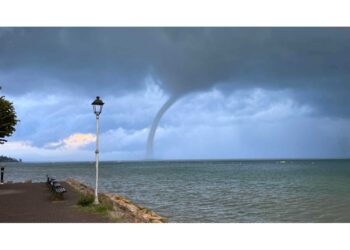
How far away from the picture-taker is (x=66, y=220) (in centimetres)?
1162

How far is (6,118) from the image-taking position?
26469 millimetres

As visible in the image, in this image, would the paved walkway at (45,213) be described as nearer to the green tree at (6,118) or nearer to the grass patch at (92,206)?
the grass patch at (92,206)

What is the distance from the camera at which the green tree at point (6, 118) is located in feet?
84.9

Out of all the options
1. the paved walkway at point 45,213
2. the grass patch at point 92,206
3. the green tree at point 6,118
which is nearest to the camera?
the paved walkway at point 45,213

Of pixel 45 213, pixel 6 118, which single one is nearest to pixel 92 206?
pixel 45 213

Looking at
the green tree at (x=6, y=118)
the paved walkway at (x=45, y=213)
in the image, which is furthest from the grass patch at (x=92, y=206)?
the green tree at (x=6, y=118)

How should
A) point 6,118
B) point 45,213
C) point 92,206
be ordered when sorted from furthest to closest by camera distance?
point 6,118, point 92,206, point 45,213

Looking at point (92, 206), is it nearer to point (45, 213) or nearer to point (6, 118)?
point (45, 213)

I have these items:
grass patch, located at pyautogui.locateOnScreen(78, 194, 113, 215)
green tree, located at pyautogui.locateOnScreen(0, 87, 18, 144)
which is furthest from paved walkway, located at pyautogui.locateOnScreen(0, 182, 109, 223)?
green tree, located at pyautogui.locateOnScreen(0, 87, 18, 144)

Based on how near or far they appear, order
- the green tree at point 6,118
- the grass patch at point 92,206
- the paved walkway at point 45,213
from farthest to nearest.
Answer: the green tree at point 6,118 < the grass patch at point 92,206 < the paved walkway at point 45,213
